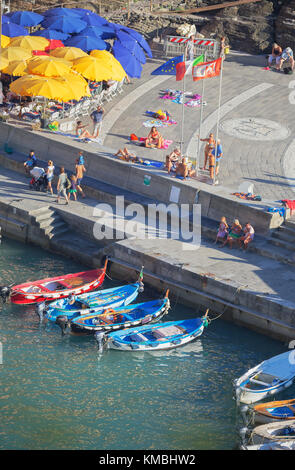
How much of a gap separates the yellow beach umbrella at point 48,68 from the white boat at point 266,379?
731 inches

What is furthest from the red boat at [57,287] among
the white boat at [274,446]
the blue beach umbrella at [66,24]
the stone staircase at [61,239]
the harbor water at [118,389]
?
the blue beach umbrella at [66,24]

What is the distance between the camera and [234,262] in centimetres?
3281

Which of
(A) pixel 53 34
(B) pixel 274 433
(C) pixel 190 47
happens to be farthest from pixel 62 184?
(B) pixel 274 433

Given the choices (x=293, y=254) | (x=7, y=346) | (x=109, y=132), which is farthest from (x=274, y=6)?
(x=7, y=346)

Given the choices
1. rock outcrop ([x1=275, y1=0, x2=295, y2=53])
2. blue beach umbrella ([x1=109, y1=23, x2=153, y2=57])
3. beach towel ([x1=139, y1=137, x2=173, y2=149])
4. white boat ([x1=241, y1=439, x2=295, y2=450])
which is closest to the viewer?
white boat ([x1=241, y1=439, x2=295, y2=450])

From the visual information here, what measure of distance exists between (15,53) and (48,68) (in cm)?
363

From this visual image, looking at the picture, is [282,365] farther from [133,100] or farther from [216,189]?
[133,100]

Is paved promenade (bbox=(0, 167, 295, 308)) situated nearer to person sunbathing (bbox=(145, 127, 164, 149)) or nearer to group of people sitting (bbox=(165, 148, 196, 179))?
A: group of people sitting (bbox=(165, 148, 196, 179))

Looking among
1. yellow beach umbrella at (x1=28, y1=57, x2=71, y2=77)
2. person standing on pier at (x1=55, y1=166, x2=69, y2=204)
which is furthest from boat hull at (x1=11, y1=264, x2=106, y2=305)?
yellow beach umbrella at (x1=28, y1=57, x2=71, y2=77)

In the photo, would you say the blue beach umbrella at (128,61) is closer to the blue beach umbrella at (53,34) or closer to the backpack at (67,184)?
the blue beach umbrella at (53,34)

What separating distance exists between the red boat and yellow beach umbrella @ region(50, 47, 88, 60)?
1410 centimetres

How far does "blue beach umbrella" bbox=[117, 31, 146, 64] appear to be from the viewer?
46.6 metres

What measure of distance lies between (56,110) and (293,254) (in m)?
15.3

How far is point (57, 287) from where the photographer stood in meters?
32.6
